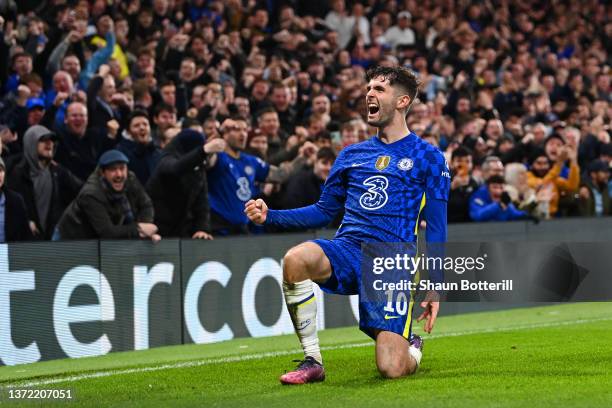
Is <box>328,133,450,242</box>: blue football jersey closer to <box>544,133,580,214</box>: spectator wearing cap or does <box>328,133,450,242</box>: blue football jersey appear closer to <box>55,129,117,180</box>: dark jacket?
<box>55,129,117,180</box>: dark jacket

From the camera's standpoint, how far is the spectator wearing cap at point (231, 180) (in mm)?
12805

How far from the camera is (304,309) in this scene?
7.53 metres

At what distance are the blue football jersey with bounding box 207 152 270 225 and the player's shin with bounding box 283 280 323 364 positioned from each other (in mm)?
5389

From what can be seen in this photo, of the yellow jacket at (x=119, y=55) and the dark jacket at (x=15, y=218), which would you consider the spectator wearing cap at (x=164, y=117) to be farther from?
the dark jacket at (x=15, y=218)

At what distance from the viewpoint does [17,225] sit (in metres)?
10.9

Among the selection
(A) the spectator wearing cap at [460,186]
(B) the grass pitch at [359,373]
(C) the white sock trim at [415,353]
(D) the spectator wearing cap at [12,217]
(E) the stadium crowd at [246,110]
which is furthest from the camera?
(A) the spectator wearing cap at [460,186]

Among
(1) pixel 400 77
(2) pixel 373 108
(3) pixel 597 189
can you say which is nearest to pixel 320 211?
(2) pixel 373 108

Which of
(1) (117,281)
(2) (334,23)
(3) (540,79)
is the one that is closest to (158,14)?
(2) (334,23)

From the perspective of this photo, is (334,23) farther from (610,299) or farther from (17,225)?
(17,225)

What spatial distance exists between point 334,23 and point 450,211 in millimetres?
7363

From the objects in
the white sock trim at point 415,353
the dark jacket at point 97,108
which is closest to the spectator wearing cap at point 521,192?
the dark jacket at point 97,108

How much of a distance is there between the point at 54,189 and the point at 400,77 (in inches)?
206

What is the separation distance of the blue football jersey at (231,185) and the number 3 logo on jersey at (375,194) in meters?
5.19

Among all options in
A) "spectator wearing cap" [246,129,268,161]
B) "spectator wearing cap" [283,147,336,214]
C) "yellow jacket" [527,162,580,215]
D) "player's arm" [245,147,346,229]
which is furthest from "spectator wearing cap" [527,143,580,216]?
"player's arm" [245,147,346,229]
